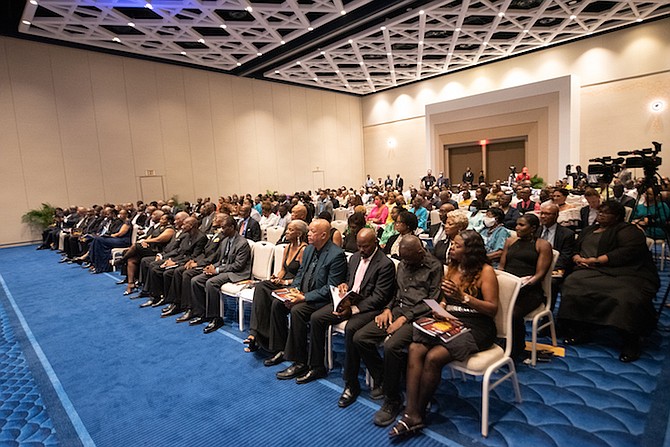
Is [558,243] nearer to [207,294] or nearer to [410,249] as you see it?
[410,249]

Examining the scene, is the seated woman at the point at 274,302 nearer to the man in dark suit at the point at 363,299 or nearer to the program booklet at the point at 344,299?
the man in dark suit at the point at 363,299

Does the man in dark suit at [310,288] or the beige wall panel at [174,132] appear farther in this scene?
the beige wall panel at [174,132]

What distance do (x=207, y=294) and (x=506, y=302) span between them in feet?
11.4

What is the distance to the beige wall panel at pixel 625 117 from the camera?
14945 mm

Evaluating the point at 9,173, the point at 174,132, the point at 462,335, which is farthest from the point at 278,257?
the point at 174,132

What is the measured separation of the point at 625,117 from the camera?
15.6m

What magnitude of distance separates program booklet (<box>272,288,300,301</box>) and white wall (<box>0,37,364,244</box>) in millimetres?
14268

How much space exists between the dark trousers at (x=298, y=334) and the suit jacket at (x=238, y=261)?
157 centimetres

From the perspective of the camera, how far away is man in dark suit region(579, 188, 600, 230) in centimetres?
537

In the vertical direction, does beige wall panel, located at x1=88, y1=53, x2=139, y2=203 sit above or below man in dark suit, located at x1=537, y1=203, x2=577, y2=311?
above

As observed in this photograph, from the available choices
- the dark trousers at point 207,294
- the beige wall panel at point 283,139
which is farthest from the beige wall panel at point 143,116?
the dark trousers at point 207,294

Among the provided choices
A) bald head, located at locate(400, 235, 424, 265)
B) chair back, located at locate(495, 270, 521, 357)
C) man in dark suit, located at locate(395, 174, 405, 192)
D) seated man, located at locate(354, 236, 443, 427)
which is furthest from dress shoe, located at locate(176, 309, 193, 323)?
man in dark suit, located at locate(395, 174, 405, 192)

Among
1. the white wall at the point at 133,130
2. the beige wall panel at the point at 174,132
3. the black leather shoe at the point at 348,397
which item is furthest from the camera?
the beige wall panel at the point at 174,132

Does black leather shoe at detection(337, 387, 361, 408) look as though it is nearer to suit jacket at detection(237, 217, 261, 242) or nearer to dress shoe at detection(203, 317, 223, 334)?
dress shoe at detection(203, 317, 223, 334)
